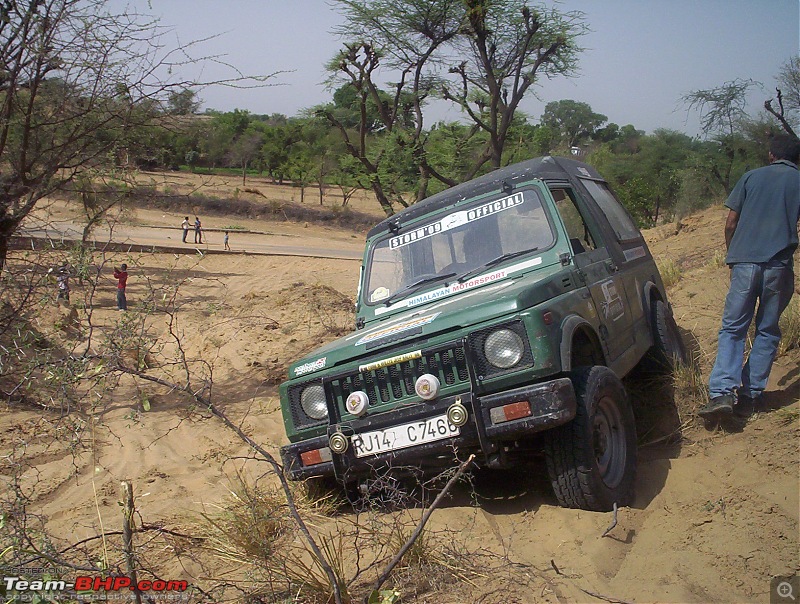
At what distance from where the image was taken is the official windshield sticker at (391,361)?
4.09 metres

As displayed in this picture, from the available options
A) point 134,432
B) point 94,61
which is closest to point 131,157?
point 94,61

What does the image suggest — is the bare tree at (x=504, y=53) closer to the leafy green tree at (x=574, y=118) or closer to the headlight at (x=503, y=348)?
the headlight at (x=503, y=348)

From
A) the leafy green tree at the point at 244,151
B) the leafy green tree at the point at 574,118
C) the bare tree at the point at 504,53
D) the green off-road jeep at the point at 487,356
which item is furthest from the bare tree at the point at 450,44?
the leafy green tree at the point at 574,118

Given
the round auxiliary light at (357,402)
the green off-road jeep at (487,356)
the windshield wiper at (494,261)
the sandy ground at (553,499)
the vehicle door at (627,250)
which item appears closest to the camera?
the sandy ground at (553,499)

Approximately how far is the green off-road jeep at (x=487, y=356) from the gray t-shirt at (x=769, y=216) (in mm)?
868

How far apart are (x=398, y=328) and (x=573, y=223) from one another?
1.66 meters

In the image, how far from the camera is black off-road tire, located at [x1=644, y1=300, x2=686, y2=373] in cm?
599

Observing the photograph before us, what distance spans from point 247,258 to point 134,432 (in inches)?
635

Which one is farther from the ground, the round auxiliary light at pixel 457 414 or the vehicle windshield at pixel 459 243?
the vehicle windshield at pixel 459 243

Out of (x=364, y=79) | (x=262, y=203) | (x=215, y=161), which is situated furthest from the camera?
(x=215, y=161)

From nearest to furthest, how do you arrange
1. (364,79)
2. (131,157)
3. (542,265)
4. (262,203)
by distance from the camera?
1. (542,265)
2. (131,157)
3. (364,79)
4. (262,203)

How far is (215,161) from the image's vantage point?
50125 millimetres

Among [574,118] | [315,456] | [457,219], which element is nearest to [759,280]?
[457,219]

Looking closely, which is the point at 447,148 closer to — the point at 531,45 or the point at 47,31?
the point at 531,45
